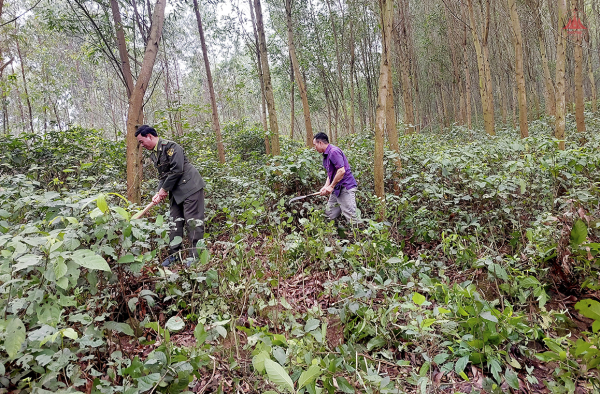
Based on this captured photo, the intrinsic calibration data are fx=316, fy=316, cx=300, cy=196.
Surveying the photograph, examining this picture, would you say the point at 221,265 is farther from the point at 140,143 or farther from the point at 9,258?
the point at 140,143

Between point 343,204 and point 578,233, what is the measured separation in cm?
249

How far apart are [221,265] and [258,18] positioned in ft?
20.7

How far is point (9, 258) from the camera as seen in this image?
1.63m

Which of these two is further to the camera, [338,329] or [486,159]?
[486,159]

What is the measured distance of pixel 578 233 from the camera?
2348 millimetres

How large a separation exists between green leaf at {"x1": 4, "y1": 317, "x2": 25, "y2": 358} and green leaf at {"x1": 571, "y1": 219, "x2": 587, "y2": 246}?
3443mm

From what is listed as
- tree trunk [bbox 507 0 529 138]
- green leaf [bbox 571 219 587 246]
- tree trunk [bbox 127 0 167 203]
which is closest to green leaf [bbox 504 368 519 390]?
green leaf [bbox 571 219 587 246]

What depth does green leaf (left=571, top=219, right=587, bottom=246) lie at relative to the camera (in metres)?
2.33

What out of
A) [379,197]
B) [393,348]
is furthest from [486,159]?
[393,348]

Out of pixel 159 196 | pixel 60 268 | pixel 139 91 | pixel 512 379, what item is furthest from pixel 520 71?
pixel 60 268

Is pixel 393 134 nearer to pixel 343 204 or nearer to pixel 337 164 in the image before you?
pixel 337 164

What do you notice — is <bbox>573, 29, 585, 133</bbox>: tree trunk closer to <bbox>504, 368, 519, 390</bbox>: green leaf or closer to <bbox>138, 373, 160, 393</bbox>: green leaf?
<bbox>504, 368, 519, 390</bbox>: green leaf

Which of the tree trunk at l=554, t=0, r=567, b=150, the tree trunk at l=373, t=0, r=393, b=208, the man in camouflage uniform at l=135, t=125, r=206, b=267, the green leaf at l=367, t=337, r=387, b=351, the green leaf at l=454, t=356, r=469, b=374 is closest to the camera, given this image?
the green leaf at l=454, t=356, r=469, b=374

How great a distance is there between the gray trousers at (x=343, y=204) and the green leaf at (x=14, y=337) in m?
3.30
